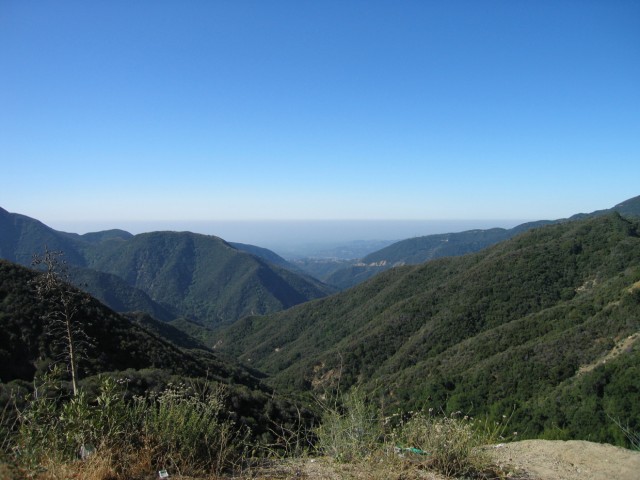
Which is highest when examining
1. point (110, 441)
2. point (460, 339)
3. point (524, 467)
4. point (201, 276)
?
point (110, 441)

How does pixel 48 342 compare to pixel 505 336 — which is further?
pixel 505 336

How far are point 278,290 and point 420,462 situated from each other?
151867 millimetres

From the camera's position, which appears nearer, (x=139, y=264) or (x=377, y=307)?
(x=377, y=307)

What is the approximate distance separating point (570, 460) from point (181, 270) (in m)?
183

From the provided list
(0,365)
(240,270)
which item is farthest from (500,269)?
(240,270)

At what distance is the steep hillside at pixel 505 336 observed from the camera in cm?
2144

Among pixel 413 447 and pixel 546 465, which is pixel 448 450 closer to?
pixel 413 447

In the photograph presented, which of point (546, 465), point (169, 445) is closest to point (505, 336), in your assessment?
point (546, 465)

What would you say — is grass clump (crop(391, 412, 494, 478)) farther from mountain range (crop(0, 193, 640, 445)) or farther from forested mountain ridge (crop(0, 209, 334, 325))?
forested mountain ridge (crop(0, 209, 334, 325))

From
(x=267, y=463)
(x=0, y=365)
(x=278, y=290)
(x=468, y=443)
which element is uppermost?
(x=468, y=443)

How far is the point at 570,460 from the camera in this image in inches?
162

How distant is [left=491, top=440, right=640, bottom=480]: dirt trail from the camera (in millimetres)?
3682

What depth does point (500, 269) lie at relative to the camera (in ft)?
170

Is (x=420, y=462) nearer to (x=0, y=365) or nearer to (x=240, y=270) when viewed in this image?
(x=0, y=365)
